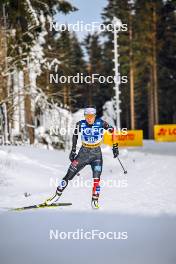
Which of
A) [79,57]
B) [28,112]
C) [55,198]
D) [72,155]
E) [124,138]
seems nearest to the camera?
[55,198]

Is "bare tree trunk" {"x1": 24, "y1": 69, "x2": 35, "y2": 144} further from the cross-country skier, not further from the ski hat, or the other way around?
the ski hat

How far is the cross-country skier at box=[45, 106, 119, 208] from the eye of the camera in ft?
18.0

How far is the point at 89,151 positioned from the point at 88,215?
2.67ft

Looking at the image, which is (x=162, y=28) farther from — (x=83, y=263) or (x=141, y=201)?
(x=83, y=263)

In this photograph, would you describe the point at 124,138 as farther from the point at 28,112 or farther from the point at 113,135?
the point at 28,112

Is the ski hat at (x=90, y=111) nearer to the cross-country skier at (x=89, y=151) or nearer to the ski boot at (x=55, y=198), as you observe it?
the cross-country skier at (x=89, y=151)

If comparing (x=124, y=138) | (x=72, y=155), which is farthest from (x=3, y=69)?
(x=72, y=155)

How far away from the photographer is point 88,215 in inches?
214

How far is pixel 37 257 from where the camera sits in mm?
4789

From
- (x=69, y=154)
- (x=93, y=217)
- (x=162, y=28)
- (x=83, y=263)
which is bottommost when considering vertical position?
(x=83, y=263)

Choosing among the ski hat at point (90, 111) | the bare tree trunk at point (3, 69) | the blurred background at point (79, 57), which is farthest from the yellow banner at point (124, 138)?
the bare tree trunk at point (3, 69)

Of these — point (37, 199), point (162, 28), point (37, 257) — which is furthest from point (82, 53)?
point (37, 257)

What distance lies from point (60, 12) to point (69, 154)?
2071mm

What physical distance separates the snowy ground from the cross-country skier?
93 millimetres
